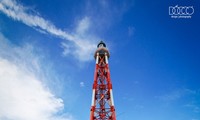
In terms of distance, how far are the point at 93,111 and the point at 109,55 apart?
7101 millimetres

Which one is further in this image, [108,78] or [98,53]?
[98,53]

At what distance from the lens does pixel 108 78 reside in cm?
2388

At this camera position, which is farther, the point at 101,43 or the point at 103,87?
the point at 101,43

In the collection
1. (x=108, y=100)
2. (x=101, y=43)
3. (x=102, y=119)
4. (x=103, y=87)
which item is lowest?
(x=102, y=119)

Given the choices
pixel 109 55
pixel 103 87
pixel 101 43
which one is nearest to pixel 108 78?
pixel 103 87

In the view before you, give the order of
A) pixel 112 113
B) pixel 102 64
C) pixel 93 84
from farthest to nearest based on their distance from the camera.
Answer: pixel 102 64
pixel 93 84
pixel 112 113

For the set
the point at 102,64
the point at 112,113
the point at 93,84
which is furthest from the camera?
the point at 102,64

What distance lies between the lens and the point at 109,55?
25812mm

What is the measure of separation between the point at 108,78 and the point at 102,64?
7.47 ft

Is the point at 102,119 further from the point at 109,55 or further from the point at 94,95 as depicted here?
the point at 109,55

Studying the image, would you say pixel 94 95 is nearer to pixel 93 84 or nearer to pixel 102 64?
pixel 93 84

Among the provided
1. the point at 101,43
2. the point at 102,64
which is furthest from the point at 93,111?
the point at 101,43

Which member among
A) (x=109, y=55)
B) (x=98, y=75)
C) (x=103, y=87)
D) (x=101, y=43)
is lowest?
(x=103, y=87)

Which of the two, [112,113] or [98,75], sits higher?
[98,75]
